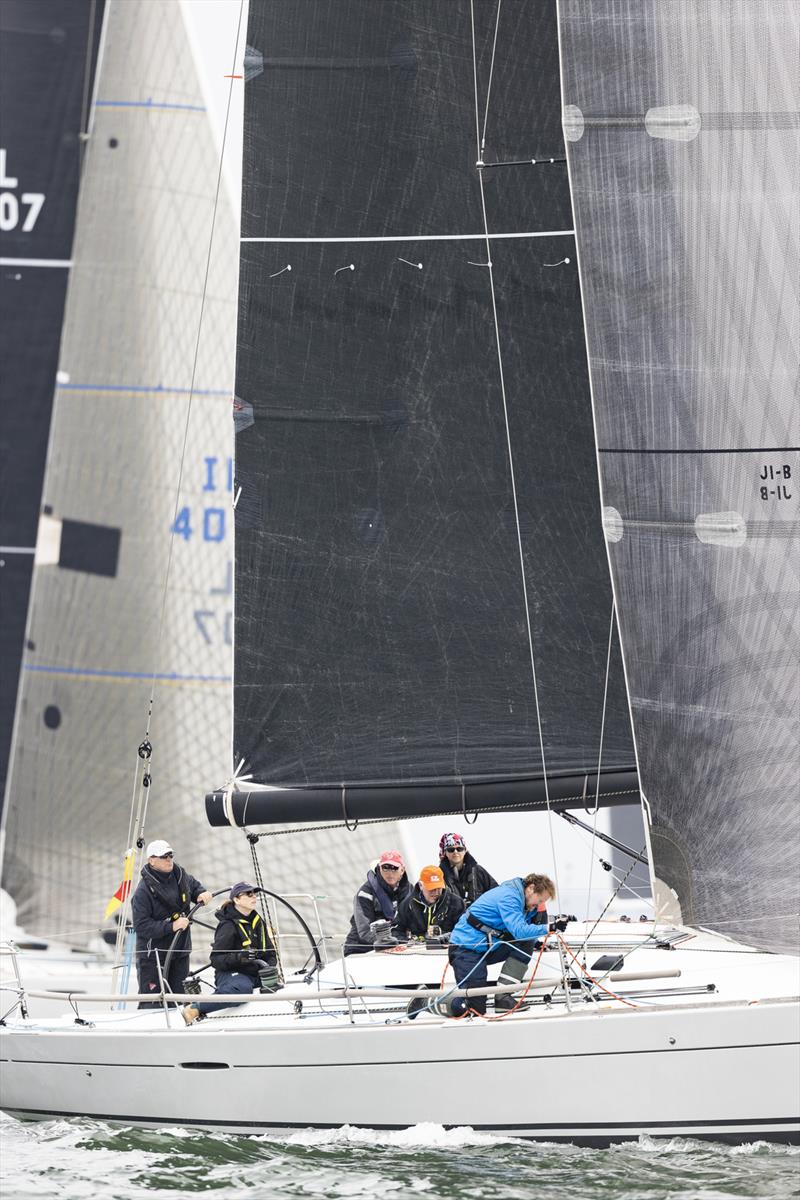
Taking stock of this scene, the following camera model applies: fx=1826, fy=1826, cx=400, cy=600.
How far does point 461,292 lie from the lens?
Answer: 873 cm

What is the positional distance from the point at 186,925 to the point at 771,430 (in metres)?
3.42

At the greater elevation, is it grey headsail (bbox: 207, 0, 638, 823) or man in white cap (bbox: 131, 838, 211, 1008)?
grey headsail (bbox: 207, 0, 638, 823)

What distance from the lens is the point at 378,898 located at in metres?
8.84

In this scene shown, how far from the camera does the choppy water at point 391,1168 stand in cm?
649

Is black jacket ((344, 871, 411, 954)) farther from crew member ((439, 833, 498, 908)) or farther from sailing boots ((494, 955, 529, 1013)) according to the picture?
sailing boots ((494, 955, 529, 1013))

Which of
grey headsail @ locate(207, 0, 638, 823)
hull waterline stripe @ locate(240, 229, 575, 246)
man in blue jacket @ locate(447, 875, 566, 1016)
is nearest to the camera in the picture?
man in blue jacket @ locate(447, 875, 566, 1016)

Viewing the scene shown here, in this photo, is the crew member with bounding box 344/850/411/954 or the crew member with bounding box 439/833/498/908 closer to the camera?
the crew member with bounding box 344/850/411/954

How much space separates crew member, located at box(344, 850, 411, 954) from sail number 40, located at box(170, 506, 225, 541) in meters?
5.07

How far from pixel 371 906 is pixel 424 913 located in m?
0.26

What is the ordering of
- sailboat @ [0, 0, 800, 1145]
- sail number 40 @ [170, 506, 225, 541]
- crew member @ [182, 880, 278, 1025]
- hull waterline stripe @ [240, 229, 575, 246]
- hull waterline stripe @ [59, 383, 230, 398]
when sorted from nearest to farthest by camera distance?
sailboat @ [0, 0, 800, 1145] → crew member @ [182, 880, 278, 1025] → hull waterline stripe @ [240, 229, 575, 246] → sail number 40 @ [170, 506, 225, 541] → hull waterline stripe @ [59, 383, 230, 398]

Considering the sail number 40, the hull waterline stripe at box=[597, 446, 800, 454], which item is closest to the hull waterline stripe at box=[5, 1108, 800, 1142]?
the hull waterline stripe at box=[597, 446, 800, 454]

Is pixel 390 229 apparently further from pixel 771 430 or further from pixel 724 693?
pixel 724 693

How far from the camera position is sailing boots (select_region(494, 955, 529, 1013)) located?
740 centimetres

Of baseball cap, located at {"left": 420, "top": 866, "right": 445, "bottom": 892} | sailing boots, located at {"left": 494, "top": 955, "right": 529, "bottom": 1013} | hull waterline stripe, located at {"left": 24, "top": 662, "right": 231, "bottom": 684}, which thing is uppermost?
hull waterline stripe, located at {"left": 24, "top": 662, "right": 231, "bottom": 684}
